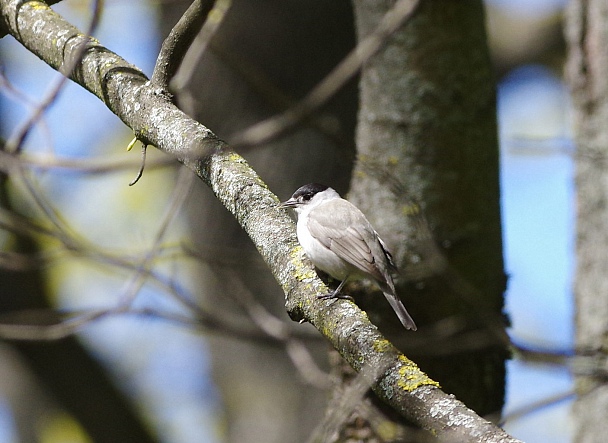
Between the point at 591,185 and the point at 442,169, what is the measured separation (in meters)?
1.85

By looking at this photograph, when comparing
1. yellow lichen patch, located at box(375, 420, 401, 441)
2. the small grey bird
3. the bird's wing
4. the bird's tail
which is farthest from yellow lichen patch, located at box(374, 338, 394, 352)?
yellow lichen patch, located at box(375, 420, 401, 441)

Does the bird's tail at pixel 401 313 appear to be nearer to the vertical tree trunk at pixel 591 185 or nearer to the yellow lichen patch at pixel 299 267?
the yellow lichen patch at pixel 299 267

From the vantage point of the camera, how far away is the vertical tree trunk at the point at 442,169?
384cm

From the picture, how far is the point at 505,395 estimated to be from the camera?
13.0ft

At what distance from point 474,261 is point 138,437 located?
455 centimetres

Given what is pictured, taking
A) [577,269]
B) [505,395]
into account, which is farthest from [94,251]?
[577,269]

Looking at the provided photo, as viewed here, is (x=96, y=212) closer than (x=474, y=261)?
No

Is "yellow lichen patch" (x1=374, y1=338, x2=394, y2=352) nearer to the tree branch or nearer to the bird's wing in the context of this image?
the tree branch

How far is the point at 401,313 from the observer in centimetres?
331

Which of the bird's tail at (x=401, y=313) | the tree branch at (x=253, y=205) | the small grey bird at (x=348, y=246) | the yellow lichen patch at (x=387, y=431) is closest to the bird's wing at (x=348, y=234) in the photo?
the small grey bird at (x=348, y=246)

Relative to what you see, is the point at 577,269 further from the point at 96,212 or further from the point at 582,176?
the point at 96,212

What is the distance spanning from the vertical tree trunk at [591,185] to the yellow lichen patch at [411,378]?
3.31 meters

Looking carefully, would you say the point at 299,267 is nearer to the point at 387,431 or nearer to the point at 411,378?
the point at 411,378

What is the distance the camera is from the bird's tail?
323 centimetres
